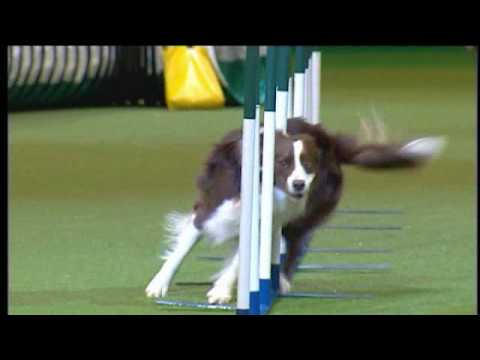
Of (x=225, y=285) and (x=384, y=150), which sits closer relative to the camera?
(x=225, y=285)

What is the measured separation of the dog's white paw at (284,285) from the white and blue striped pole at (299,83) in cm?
111

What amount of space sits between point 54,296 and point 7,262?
1015 millimetres

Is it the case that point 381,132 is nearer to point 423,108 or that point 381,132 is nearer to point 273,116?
point 273,116

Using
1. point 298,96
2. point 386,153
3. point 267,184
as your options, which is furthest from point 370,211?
point 267,184

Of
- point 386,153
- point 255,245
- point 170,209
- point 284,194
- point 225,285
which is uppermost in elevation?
point 386,153

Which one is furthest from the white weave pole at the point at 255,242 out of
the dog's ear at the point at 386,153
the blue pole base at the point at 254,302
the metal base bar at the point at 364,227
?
the metal base bar at the point at 364,227

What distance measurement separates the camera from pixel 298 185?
6688 mm

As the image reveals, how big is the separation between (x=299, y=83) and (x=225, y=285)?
152 centimetres

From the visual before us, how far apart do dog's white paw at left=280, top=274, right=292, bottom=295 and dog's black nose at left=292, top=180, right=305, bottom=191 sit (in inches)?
26.1

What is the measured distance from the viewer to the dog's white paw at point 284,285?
7.17 meters

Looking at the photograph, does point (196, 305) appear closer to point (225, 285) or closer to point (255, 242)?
point (225, 285)

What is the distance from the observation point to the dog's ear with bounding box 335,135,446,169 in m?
7.22

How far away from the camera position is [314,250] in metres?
8.65

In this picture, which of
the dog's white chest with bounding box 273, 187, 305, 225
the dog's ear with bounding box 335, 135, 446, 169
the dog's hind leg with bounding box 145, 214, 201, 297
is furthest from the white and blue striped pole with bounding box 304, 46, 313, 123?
the dog's hind leg with bounding box 145, 214, 201, 297
